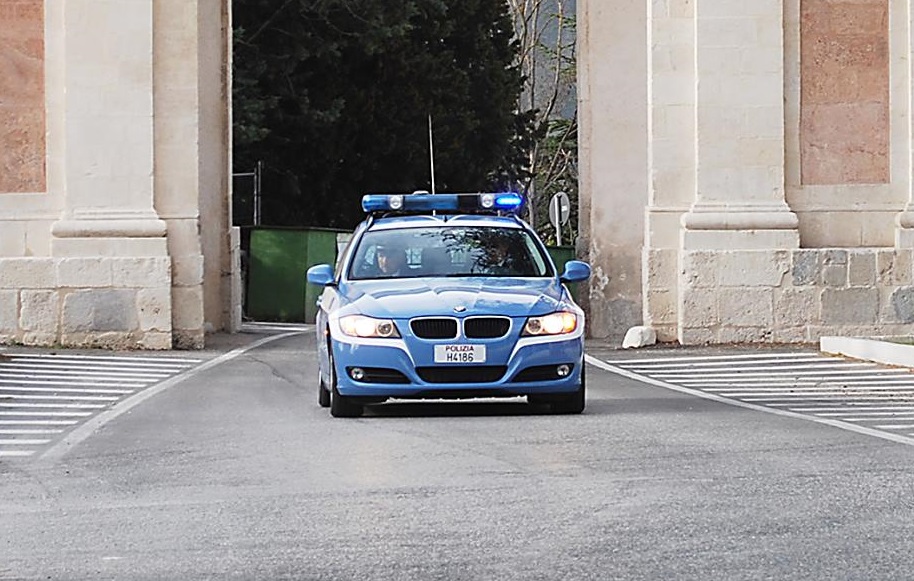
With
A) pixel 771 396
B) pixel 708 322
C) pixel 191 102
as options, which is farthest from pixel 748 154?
pixel 771 396

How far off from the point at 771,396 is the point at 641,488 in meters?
7.76

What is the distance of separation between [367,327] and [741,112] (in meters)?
13.1

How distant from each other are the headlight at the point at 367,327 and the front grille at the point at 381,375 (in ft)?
0.75

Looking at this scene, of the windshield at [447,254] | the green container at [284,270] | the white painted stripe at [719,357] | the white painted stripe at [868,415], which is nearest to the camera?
the white painted stripe at [868,415]

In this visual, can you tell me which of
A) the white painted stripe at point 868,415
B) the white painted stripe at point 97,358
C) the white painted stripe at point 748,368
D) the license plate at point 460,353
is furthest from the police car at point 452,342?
the white painted stripe at point 97,358

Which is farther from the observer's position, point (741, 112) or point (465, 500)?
point (741, 112)

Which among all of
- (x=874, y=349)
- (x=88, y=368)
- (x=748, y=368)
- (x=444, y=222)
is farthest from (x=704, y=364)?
(x=444, y=222)

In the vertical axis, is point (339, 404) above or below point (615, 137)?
below

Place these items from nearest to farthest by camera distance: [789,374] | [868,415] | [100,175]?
[868,415]
[789,374]
[100,175]

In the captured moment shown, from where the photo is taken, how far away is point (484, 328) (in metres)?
13.9

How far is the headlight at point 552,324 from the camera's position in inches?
550

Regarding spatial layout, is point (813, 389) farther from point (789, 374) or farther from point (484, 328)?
point (484, 328)

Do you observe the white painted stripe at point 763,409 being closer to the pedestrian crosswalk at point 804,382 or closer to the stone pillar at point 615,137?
the pedestrian crosswalk at point 804,382

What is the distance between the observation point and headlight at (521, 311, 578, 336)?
14.0m
